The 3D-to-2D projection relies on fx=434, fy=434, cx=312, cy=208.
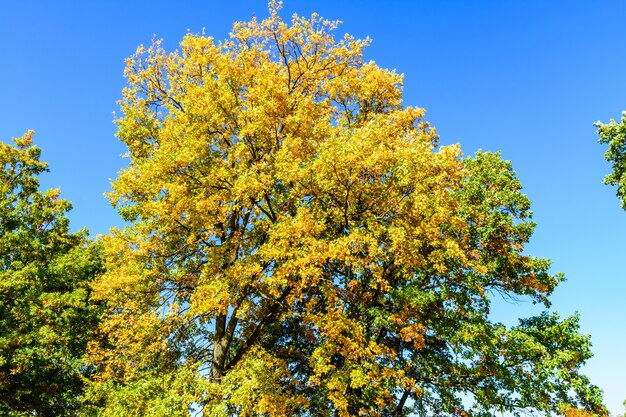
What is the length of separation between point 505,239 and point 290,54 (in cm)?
1233

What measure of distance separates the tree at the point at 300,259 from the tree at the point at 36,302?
6.33 metres

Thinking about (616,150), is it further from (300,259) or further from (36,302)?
(36,302)

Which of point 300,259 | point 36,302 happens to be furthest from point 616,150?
point 36,302

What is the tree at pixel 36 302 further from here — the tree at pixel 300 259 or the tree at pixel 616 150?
the tree at pixel 616 150

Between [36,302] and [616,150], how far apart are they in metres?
27.0

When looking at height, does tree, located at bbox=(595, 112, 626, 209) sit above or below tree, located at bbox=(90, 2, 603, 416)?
above

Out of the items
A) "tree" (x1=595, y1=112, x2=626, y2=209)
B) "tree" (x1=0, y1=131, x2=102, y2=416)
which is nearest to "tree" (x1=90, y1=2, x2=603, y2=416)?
"tree" (x1=595, y1=112, x2=626, y2=209)

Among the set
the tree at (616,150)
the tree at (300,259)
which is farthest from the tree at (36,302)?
the tree at (616,150)

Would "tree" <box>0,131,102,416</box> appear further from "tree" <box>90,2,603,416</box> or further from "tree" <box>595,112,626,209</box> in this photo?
"tree" <box>595,112,626,209</box>

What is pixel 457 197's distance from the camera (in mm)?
19016

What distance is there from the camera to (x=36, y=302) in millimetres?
20703

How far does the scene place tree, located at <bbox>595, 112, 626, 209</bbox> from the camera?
17.9 metres

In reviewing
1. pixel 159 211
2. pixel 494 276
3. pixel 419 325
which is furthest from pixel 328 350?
pixel 494 276

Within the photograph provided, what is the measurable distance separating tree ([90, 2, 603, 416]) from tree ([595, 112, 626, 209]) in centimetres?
348
